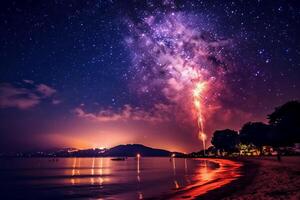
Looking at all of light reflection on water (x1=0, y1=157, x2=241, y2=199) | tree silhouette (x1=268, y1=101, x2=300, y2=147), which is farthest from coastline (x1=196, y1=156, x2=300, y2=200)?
tree silhouette (x1=268, y1=101, x2=300, y2=147)

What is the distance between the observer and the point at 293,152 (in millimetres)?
A: 95062

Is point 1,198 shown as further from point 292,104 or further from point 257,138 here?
point 257,138

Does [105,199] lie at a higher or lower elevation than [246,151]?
lower

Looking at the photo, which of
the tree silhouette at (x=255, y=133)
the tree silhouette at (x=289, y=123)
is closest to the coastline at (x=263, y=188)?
the tree silhouette at (x=289, y=123)

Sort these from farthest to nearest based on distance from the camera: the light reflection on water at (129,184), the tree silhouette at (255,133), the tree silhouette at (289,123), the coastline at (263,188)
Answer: the tree silhouette at (255,133), the tree silhouette at (289,123), the light reflection on water at (129,184), the coastline at (263,188)

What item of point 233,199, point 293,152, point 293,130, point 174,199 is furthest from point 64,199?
point 293,152

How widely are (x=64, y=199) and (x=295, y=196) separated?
24.7 meters

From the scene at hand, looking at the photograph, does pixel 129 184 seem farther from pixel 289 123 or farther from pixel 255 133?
pixel 255 133

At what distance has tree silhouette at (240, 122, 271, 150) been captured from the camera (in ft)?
408

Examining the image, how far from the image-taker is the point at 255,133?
423ft

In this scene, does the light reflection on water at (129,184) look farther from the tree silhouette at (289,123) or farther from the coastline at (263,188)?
the tree silhouette at (289,123)

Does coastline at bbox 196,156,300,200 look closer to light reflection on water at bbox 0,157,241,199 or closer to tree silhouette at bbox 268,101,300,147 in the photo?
light reflection on water at bbox 0,157,241,199

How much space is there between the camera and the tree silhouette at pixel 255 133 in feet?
408

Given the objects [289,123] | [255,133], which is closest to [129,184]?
[289,123]
